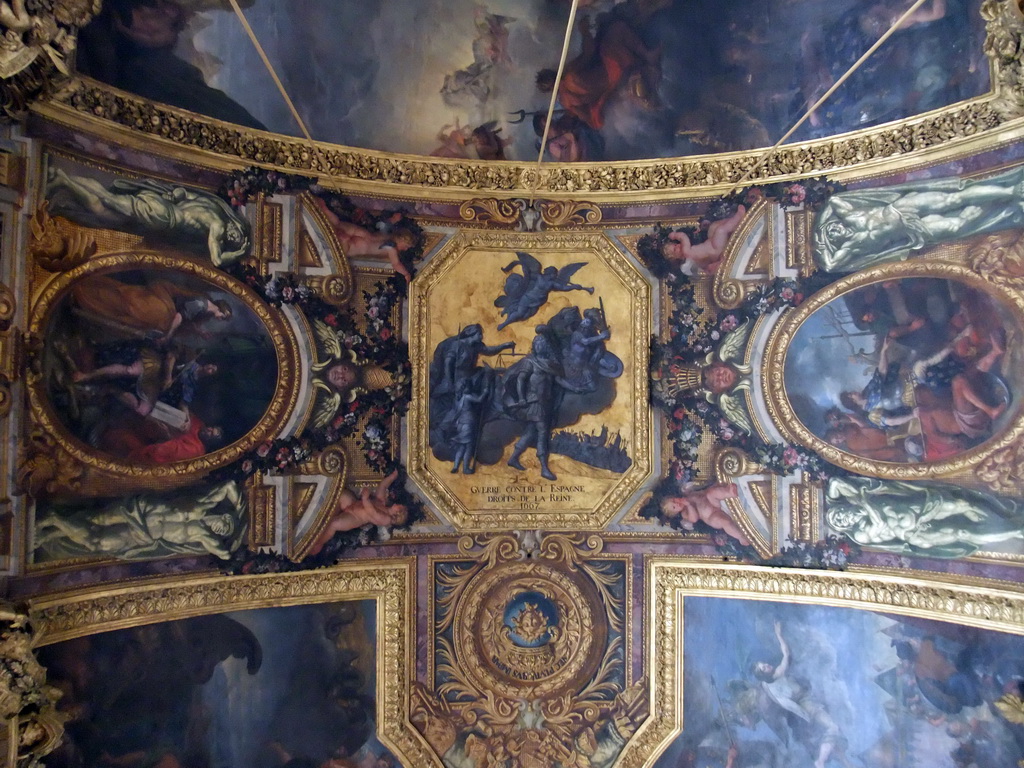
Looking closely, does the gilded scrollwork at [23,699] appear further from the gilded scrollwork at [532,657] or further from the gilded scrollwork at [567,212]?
the gilded scrollwork at [567,212]

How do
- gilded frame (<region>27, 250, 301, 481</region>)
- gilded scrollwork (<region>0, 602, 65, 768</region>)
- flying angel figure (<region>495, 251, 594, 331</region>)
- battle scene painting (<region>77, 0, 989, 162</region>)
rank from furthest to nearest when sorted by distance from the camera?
flying angel figure (<region>495, 251, 594, 331</region>)
battle scene painting (<region>77, 0, 989, 162</region>)
gilded frame (<region>27, 250, 301, 481</region>)
gilded scrollwork (<region>0, 602, 65, 768</region>)

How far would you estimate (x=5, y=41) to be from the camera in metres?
6.69

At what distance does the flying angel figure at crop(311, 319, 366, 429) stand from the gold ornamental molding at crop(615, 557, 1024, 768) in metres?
4.81

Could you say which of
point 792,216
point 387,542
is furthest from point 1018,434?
point 387,542

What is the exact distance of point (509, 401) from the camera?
10000 millimetres

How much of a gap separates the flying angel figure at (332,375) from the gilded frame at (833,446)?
18.3 feet

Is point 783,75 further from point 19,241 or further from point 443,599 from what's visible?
point 19,241

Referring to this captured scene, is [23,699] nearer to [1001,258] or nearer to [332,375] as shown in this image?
[332,375]

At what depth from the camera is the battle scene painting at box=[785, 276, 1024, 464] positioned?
8398 millimetres

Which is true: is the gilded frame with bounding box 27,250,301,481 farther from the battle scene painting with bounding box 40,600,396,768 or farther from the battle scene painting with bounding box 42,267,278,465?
the battle scene painting with bounding box 40,600,396,768

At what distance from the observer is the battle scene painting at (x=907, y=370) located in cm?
840

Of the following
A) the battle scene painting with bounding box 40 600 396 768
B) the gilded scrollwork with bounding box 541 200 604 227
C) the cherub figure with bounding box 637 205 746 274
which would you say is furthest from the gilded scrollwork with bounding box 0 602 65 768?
the cherub figure with bounding box 637 205 746 274

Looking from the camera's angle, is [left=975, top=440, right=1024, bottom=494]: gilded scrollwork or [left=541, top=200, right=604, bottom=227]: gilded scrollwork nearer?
[left=975, top=440, right=1024, bottom=494]: gilded scrollwork

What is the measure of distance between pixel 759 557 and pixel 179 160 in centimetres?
899
